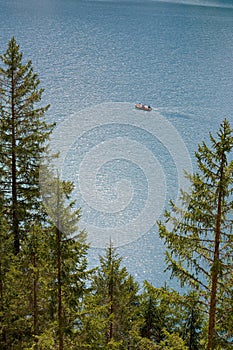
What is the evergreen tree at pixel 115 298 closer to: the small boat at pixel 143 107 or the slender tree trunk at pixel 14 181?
the slender tree trunk at pixel 14 181

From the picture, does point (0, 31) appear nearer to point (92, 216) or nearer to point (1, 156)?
point (92, 216)

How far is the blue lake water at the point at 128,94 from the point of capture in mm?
26750

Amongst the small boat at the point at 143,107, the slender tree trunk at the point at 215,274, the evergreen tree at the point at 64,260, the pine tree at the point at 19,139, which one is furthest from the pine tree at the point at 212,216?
the small boat at the point at 143,107

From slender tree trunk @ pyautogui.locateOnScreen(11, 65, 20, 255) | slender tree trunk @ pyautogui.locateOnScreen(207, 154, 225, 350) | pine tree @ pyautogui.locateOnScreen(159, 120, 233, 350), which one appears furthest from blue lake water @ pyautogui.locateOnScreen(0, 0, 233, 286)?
pine tree @ pyautogui.locateOnScreen(159, 120, 233, 350)

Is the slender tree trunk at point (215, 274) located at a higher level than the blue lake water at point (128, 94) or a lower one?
lower

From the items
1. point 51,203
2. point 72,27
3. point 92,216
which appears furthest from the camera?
point 72,27

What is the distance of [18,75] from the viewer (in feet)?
47.2

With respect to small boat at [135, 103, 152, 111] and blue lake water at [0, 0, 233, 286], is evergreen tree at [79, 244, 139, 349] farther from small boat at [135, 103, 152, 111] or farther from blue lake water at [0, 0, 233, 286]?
small boat at [135, 103, 152, 111]

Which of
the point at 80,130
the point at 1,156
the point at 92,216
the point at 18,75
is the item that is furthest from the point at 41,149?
the point at 80,130

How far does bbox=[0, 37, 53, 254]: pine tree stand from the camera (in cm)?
1444

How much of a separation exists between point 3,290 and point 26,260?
3.76ft

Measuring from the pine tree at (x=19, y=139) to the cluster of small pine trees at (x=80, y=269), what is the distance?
0.03 m

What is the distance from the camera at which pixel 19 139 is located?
578 inches

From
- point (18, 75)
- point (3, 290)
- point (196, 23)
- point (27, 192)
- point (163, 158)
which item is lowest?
point (3, 290)
